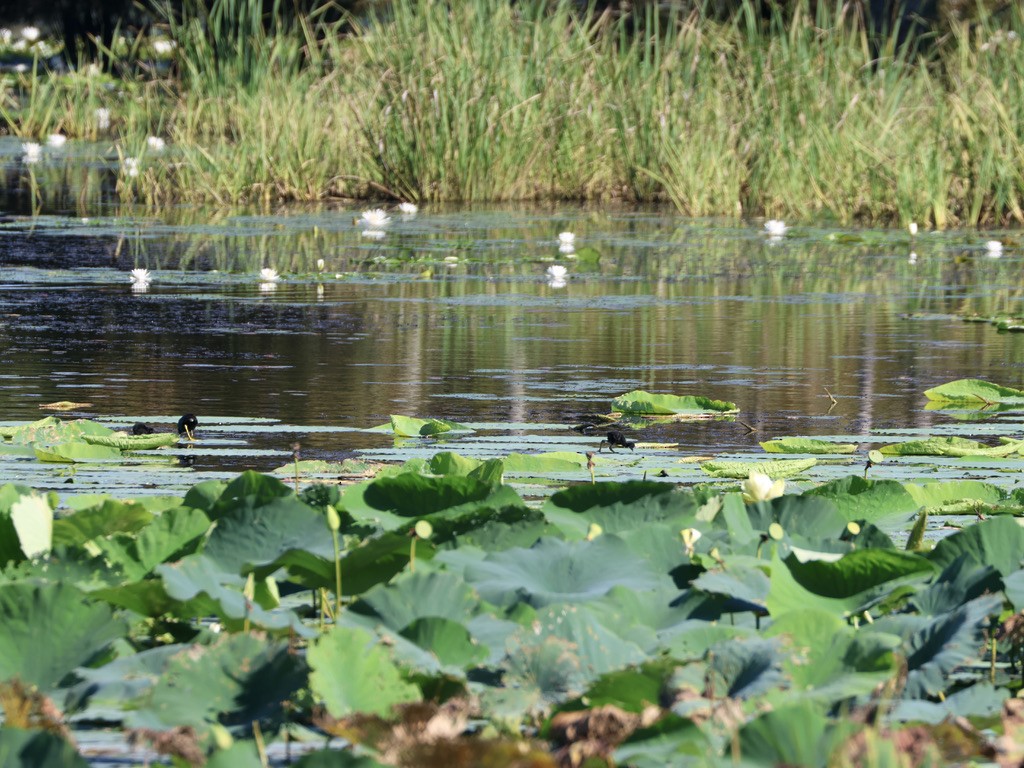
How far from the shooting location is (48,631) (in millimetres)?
1991

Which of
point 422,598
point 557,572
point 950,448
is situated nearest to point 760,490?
point 557,572

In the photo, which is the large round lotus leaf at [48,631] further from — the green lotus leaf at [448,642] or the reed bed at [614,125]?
the reed bed at [614,125]

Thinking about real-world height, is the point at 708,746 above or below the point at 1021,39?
below

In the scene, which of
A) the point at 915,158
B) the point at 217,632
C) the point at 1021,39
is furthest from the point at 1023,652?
the point at 1021,39

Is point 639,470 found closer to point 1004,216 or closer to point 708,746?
point 708,746

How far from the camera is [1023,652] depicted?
2.25 metres

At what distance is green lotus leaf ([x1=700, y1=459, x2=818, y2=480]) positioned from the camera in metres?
3.44

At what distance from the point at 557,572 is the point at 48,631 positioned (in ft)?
2.19

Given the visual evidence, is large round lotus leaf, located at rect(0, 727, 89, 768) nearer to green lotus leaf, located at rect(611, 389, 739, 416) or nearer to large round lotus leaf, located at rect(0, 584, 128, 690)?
large round lotus leaf, located at rect(0, 584, 128, 690)

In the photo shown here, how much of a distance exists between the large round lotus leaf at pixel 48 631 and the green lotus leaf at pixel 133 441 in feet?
5.42

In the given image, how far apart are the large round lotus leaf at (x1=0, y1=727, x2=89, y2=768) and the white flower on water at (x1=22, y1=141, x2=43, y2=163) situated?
42.1 feet

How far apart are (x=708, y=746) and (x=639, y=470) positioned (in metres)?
1.86

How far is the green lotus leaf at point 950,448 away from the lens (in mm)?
3703

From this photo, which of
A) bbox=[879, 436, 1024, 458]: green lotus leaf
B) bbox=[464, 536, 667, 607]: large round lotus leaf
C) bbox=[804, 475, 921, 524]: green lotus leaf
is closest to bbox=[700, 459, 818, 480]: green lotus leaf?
bbox=[879, 436, 1024, 458]: green lotus leaf
